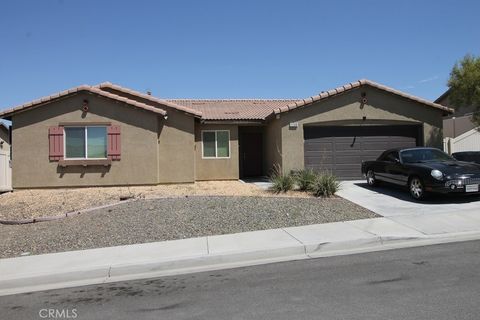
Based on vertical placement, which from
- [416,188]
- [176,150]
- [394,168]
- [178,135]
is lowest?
[416,188]

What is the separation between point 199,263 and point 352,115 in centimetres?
1174

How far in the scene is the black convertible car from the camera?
11578 mm

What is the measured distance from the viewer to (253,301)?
215 inches

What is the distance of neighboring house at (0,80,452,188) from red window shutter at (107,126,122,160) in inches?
1.4

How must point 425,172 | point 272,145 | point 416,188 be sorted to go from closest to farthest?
point 425,172
point 416,188
point 272,145

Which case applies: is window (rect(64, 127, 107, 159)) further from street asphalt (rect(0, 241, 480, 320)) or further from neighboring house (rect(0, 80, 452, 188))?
street asphalt (rect(0, 241, 480, 320))

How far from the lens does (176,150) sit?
1769 cm

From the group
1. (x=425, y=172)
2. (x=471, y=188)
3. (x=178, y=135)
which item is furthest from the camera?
(x=178, y=135)

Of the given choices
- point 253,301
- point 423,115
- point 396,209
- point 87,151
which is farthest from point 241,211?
point 423,115

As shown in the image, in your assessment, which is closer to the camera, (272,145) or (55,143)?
(55,143)

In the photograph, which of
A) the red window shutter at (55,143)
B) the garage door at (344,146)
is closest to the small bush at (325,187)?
the garage door at (344,146)

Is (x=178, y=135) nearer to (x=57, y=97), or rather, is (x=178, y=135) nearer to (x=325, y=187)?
(x=57, y=97)

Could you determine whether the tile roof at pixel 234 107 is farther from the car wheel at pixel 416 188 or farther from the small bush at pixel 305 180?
the car wheel at pixel 416 188

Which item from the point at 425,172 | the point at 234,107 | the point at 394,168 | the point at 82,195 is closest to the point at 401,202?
the point at 425,172
